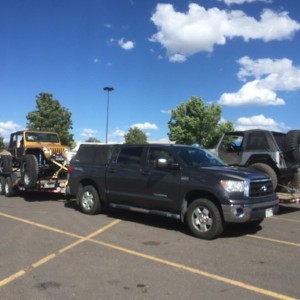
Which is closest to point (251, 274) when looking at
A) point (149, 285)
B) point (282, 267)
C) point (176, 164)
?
point (282, 267)

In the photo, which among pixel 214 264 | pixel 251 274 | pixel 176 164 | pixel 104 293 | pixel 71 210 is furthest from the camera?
pixel 71 210

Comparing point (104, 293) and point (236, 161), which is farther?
point (236, 161)

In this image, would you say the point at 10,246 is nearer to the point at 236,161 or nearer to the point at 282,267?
the point at 282,267

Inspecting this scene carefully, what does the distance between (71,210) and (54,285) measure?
22.0ft

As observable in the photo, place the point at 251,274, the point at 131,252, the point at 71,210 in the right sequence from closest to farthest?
the point at 251,274 < the point at 131,252 < the point at 71,210

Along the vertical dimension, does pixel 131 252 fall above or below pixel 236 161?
below

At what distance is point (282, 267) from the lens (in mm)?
6340

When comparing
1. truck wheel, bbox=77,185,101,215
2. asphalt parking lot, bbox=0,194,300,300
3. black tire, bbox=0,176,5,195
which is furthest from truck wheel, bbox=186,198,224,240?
black tire, bbox=0,176,5,195

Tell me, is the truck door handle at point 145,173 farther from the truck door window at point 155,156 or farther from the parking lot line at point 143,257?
the parking lot line at point 143,257

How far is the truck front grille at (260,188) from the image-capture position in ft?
27.4

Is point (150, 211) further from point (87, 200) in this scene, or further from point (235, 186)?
point (87, 200)

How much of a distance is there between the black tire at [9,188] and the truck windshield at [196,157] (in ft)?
28.0

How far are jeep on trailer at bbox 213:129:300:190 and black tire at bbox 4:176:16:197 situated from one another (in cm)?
815

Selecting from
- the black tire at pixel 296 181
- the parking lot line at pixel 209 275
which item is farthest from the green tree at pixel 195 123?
the parking lot line at pixel 209 275
